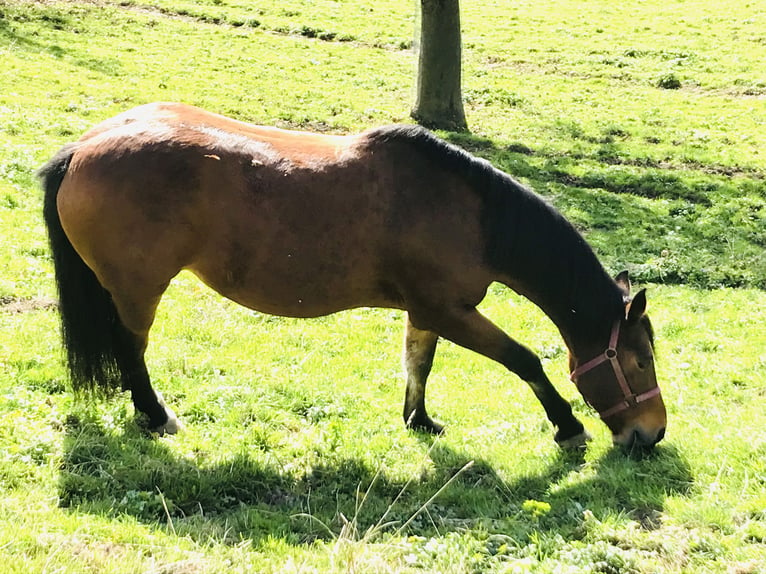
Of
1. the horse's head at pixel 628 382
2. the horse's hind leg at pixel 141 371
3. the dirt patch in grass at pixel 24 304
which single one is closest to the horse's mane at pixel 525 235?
the horse's head at pixel 628 382

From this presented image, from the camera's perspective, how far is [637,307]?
5.39 metres

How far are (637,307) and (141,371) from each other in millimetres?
3949

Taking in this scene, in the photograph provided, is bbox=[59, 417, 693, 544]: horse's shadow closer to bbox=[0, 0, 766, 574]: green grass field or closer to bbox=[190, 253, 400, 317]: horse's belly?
bbox=[0, 0, 766, 574]: green grass field

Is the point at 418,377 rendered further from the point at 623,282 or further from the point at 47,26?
the point at 47,26

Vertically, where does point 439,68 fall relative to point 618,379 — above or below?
above

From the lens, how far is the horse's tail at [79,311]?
18.1 feet

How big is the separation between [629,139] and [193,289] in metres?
12.4

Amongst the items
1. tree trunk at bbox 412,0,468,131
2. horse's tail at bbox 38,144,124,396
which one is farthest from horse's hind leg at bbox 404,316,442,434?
tree trunk at bbox 412,0,468,131

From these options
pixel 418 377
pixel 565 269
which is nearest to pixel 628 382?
pixel 565 269

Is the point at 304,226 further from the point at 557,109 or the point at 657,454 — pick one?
the point at 557,109

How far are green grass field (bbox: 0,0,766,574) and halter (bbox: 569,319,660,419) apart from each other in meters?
0.36

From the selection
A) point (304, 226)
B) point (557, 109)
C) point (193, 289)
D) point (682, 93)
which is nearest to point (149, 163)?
point (304, 226)

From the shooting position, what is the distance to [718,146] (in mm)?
16688

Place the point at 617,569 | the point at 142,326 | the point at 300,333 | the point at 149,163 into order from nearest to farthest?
the point at 617,569 → the point at 149,163 → the point at 142,326 → the point at 300,333
